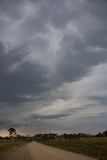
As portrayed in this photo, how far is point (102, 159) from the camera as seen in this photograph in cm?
2823

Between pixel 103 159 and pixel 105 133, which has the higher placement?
pixel 105 133

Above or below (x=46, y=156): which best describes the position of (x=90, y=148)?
above

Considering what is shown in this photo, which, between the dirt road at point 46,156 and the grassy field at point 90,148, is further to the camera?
the grassy field at point 90,148

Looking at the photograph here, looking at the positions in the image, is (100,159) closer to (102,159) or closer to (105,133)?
(102,159)

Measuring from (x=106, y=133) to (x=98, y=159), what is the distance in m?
168

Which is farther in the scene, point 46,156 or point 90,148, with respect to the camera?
point 90,148

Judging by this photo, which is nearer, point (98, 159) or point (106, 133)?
point (98, 159)

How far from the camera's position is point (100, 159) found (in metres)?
28.2

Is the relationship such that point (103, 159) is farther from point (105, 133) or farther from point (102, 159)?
point (105, 133)

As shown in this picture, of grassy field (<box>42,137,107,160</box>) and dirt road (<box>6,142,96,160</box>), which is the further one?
grassy field (<box>42,137,107,160</box>)

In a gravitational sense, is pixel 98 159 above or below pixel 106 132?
below

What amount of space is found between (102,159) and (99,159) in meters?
0.28

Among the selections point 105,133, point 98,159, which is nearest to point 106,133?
point 105,133

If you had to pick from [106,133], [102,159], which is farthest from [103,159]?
[106,133]
